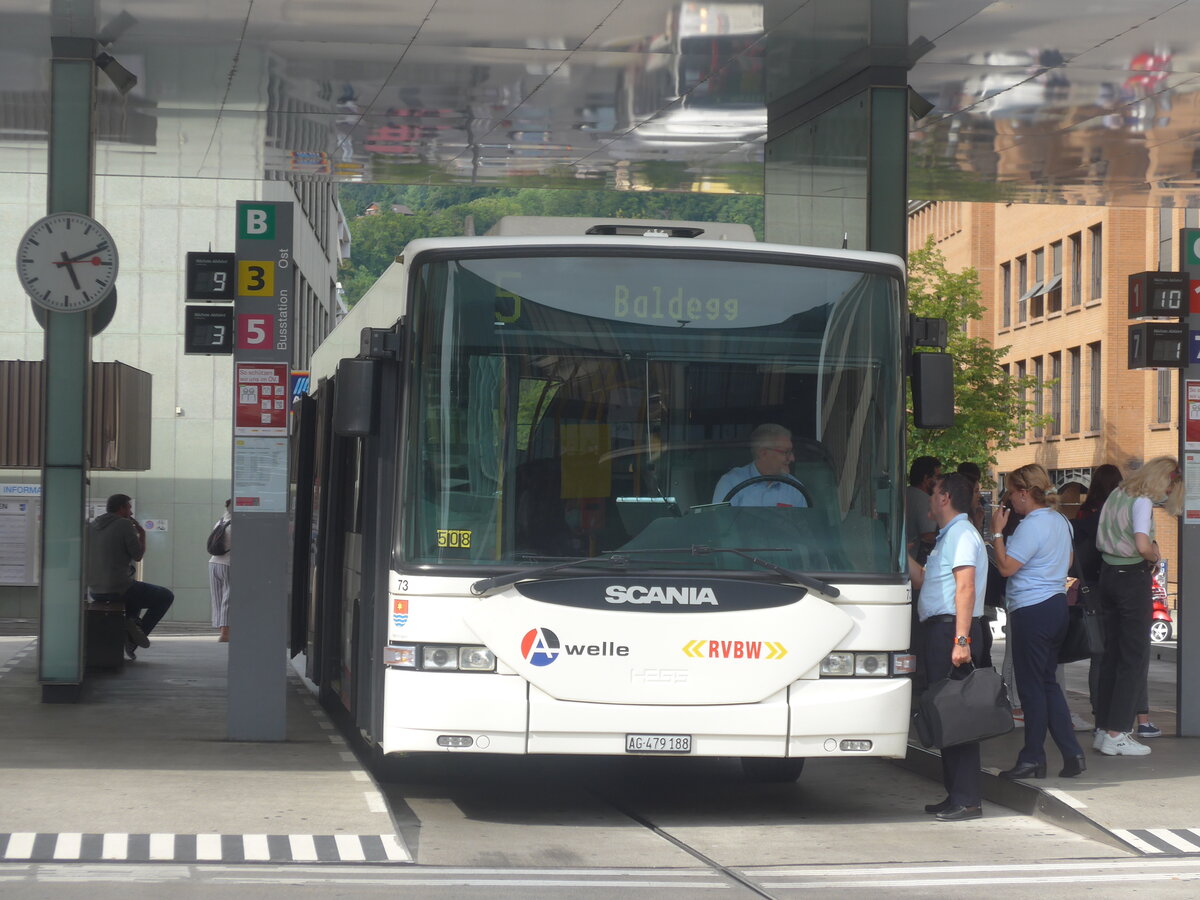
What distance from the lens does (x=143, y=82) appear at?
1580 cm

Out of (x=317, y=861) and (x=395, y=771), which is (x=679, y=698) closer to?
(x=317, y=861)

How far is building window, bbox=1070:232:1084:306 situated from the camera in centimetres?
5234

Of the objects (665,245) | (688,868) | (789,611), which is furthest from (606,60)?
(688,868)

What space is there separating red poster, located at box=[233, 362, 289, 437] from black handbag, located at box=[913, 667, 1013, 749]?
4785 mm

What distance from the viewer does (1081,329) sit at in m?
52.2

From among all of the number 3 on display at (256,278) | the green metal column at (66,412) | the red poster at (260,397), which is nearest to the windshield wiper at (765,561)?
the red poster at (260,397)

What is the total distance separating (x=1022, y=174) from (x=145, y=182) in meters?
16.7

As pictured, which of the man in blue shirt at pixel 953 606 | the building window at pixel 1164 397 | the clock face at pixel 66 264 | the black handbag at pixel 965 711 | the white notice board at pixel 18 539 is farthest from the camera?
the building window at pixel 1164 397

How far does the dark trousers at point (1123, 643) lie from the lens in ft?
38.9

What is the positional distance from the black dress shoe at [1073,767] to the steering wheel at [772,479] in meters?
2.80

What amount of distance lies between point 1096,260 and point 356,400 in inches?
1751

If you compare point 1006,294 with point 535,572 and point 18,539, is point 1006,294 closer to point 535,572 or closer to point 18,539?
point 18,539

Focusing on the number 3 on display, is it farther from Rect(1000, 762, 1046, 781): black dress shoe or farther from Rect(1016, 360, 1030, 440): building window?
Rect(1016, 360, 1030, 440): building window

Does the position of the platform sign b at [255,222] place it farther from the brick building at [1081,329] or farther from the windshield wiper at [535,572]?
the brick building at [1081,329]
